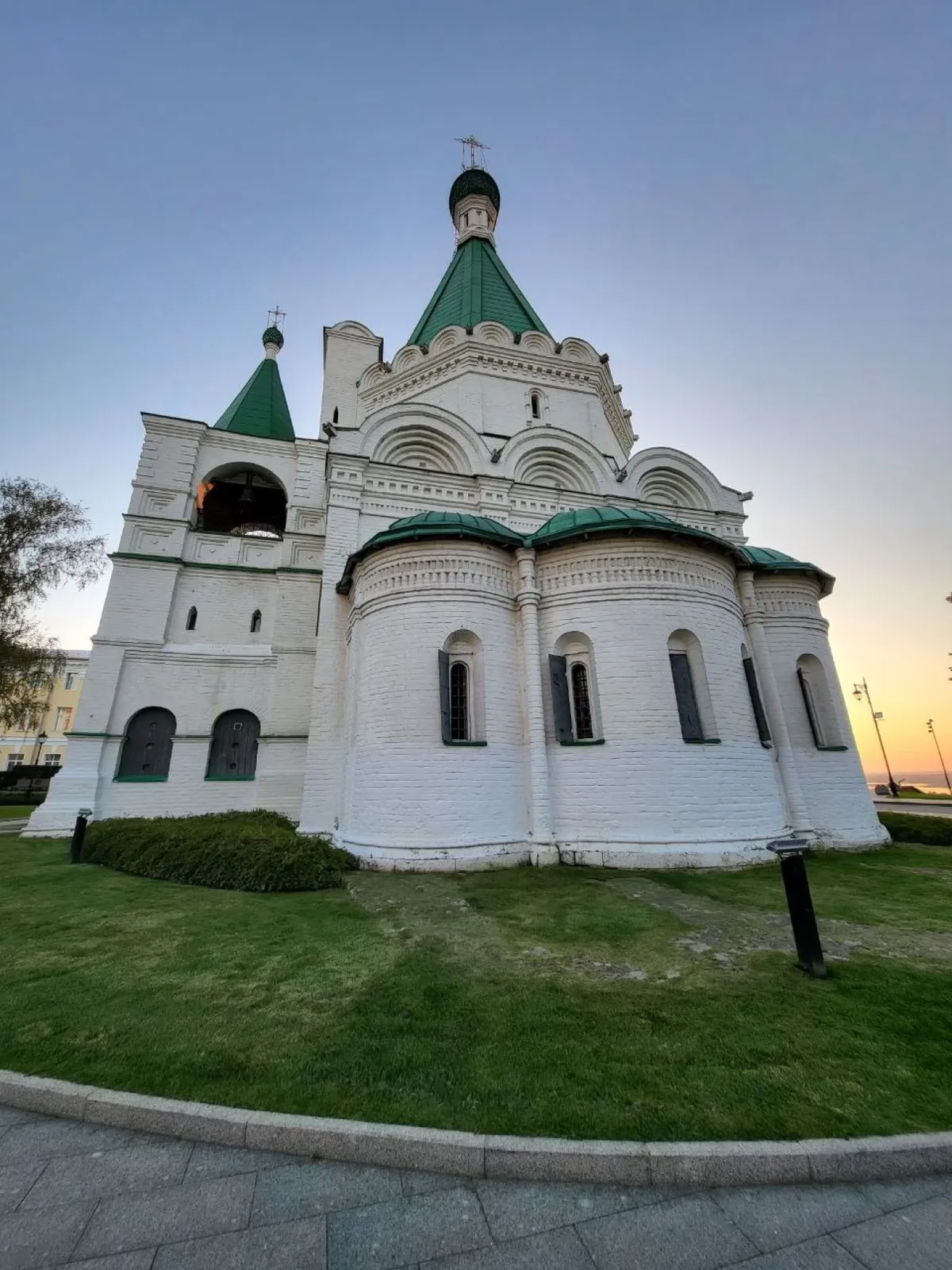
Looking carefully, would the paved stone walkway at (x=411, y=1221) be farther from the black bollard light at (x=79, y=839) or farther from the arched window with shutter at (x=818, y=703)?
the arched window with shutter at (x=818, y=703)

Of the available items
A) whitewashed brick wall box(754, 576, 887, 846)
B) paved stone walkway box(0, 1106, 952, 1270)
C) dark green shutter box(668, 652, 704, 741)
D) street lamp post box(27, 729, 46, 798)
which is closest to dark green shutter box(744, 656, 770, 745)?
whitewashed brick wall box(754, 576, 887, 846)

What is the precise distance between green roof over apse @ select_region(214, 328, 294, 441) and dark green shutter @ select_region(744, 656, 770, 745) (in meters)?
17.5

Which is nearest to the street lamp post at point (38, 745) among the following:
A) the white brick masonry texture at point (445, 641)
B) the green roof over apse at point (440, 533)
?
the white brick masonry texture at point (445, 641)

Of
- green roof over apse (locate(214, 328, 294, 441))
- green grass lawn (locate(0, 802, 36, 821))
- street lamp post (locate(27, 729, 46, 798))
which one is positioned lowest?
green grass lawn (locate(0, 802, 36, 821))

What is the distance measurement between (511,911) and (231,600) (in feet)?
46.1

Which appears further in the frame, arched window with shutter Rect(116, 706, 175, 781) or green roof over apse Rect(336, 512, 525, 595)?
arched window with shutter Rect(116, 706, 175, 781)

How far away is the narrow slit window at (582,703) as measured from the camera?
36.4 ft

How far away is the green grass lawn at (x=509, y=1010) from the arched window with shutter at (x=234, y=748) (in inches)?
316

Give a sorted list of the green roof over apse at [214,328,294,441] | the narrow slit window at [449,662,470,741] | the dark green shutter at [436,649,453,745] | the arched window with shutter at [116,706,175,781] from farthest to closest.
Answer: the green roof over apse at [214,328,294,441] < the arched window with shutter at [116,706,175,781] < the narrow slit window at [449,662,470,741] < the dark green shutter at [436,649,453,745]

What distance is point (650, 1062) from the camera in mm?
3283

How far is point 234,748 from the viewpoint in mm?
15688

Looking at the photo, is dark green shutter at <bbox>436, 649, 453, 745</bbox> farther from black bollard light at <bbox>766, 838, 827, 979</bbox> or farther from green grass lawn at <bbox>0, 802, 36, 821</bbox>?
green grass lawn at <bbox>0, 802, 36, 821</bbox>

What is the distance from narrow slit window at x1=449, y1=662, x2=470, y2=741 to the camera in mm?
11008

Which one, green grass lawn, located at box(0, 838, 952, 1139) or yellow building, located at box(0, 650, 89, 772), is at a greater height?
yellow building, located at box(0, 650, 89, 772)
